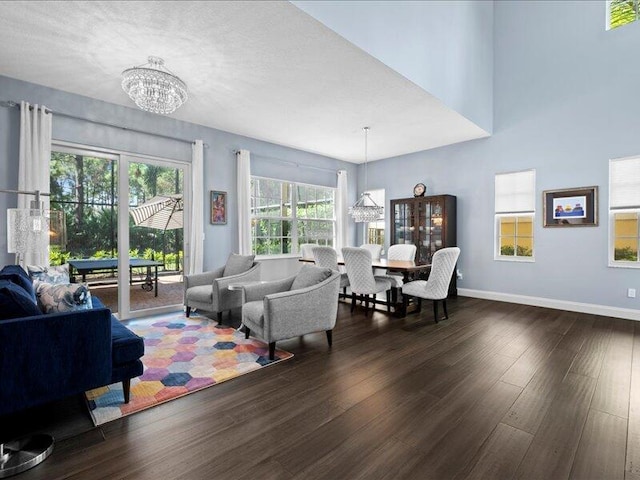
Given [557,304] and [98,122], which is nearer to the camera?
[98,122]

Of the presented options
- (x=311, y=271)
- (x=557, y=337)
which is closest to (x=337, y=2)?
(x=311, y=271)

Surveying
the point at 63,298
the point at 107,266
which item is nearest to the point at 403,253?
the point at 107,266

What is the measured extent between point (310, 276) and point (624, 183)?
184 inches

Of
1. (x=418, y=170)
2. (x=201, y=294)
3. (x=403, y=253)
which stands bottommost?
(x=201, y=294)

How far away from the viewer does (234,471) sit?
160 centimetres

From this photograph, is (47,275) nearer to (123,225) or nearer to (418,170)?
(123,225)

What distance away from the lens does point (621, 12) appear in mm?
4508

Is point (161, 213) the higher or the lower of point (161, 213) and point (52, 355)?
the higher

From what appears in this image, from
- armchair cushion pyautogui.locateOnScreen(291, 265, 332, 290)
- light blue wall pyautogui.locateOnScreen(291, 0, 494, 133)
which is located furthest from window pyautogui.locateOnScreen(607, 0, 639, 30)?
armchair cushion pyautogui.locateOnScreen(291, 265, 332, 290)

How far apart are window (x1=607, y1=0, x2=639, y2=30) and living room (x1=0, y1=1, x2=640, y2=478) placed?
0.11 metres

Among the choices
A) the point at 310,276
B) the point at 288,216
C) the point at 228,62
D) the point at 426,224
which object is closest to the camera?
the point at 228,62

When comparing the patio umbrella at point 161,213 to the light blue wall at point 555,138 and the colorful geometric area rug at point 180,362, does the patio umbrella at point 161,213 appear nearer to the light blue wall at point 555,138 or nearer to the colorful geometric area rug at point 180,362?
the colorful geometric area rug at point 180,362

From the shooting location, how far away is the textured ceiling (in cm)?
252

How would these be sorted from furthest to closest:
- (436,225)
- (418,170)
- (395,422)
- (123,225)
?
(418,170)
(436,225)
(123,225)
(395,422)
